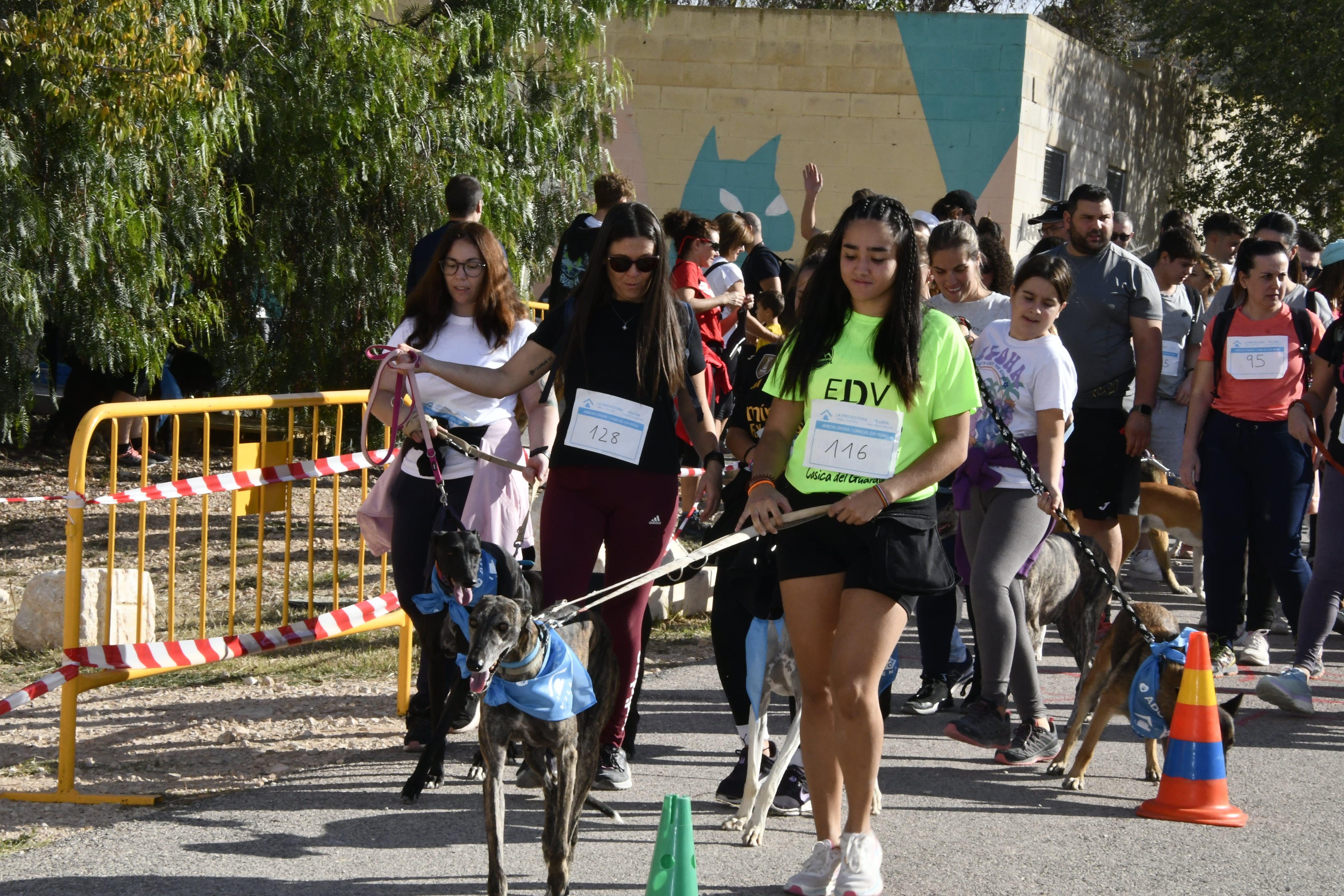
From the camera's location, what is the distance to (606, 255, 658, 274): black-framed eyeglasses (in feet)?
15.5

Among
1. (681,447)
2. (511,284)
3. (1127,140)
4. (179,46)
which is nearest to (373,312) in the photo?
(179,46)

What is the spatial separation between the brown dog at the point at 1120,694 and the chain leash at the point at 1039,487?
0.18 feet

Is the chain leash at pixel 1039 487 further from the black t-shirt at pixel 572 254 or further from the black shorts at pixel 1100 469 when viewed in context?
the black t-shirt at pixel 572 254

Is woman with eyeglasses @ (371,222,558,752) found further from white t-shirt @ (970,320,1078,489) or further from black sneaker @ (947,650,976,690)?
black sneaker @ (947,650,976,690)

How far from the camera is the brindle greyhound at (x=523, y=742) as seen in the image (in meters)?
3.60

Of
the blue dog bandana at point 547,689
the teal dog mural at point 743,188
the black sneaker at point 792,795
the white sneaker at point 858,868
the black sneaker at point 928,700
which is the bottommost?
the black sneaker at point 928,700

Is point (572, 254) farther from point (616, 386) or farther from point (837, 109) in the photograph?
point (837, 109)

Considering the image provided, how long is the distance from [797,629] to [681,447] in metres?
3.31

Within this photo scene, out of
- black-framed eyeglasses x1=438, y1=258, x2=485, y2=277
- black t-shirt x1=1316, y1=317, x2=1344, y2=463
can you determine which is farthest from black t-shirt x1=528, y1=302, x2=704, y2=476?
black t-shirt x1=1316, y1=317, x2=1344, y2=463

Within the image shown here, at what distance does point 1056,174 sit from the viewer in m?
18.6

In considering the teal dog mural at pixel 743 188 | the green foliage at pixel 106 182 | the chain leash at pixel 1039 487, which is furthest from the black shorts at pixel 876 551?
the teal dog mural at pixel 743 188

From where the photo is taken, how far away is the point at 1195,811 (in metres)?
4.79

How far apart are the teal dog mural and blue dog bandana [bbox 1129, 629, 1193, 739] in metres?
13.3

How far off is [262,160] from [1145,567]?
760cm
